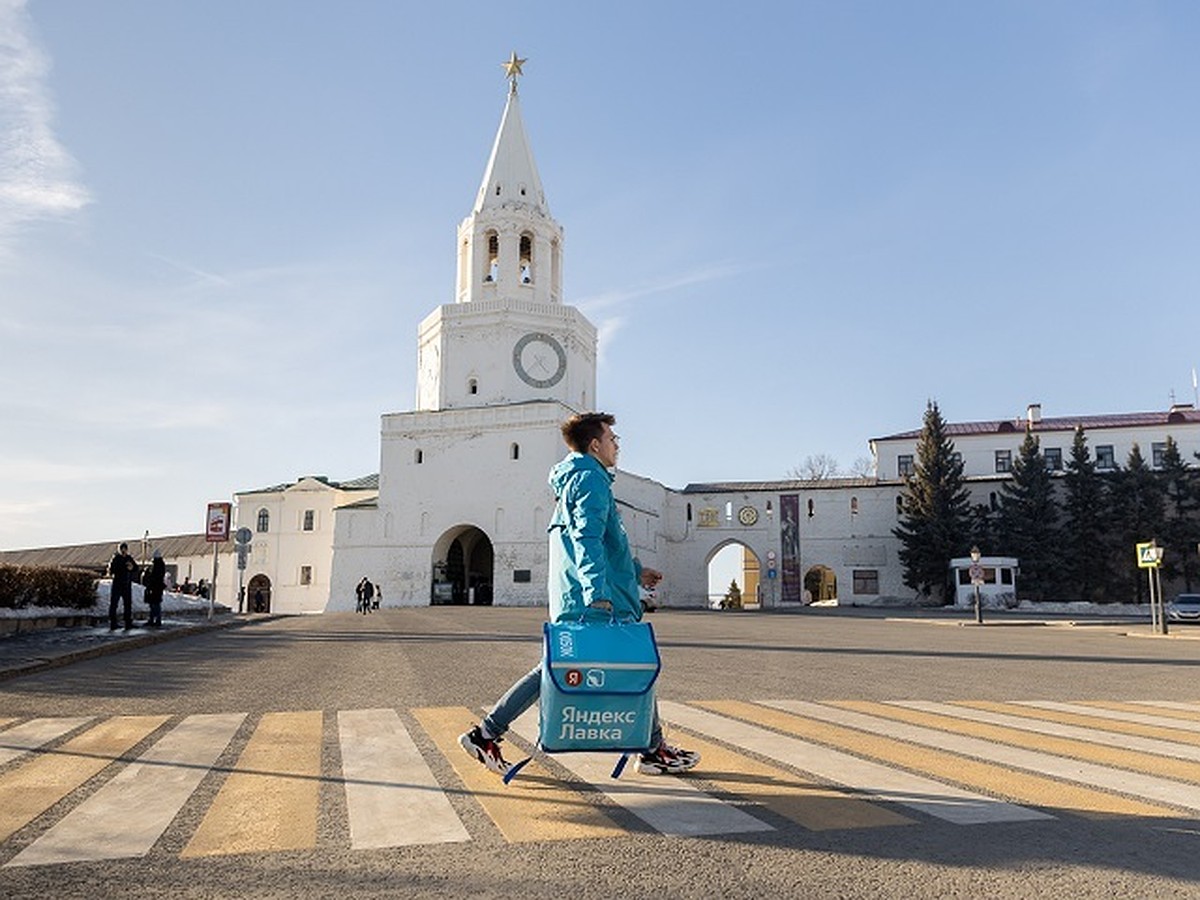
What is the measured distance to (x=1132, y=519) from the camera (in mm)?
54469

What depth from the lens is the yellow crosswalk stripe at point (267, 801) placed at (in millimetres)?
3562

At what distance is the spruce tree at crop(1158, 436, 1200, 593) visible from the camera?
5359 centimetres

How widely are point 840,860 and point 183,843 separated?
2.58 meters

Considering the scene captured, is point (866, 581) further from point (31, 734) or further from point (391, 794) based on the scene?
point (391, 794)

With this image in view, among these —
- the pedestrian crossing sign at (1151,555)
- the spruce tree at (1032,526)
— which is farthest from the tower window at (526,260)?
the pedestrian crossing sign at (1151,555)

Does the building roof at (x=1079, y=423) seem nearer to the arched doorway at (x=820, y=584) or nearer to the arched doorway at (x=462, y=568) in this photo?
the arched doorway at (x=820, y=584)

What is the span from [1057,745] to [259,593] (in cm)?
6204

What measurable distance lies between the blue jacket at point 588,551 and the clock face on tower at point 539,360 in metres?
49.5

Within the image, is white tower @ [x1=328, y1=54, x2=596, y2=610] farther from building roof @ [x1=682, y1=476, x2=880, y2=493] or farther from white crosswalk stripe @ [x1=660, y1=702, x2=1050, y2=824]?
white crosswalk stripe @ [x1=660, y1=702, x2=1050, y2=824]

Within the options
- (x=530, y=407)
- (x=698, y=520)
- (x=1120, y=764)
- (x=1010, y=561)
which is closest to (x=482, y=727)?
(x=1120, y=764)

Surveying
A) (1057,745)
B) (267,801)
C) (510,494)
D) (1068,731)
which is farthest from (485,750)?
(510,494)

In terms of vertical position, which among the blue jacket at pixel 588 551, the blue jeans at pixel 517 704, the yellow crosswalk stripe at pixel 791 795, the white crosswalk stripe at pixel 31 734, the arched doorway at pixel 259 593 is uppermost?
the blue jacket at pixel 588 551

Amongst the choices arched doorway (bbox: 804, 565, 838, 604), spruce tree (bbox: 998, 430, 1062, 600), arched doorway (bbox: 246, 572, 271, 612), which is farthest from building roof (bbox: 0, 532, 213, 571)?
spruce tree (bbox: 998, 430, 1062, 600)

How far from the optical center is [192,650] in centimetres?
1492
